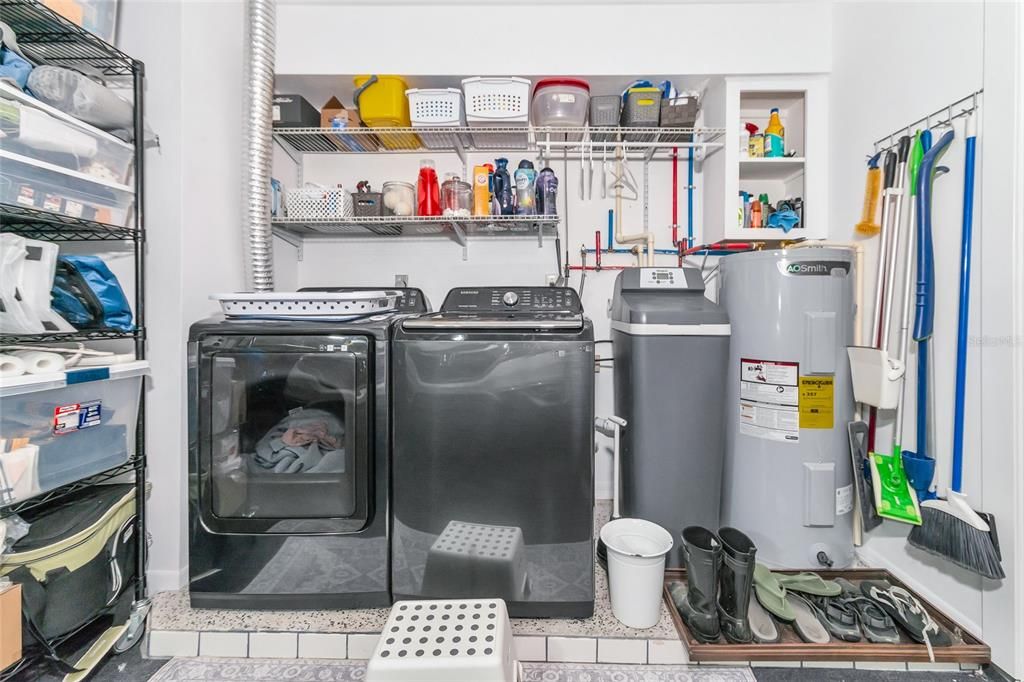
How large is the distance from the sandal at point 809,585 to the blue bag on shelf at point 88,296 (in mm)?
2499

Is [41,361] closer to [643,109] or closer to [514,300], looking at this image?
[514,300]

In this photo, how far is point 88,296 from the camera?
4.51ft

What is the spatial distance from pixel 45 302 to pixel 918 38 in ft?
10.2

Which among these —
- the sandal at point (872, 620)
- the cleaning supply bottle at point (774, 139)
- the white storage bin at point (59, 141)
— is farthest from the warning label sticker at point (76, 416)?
the cleaning supply bottle at point (774, 139)

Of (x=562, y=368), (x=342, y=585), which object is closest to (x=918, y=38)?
(x=562, y=368)

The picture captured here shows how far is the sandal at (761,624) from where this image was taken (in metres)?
1.36

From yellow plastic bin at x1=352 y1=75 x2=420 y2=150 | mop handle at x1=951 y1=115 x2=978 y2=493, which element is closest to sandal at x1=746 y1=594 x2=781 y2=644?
mop handle at x1=951 y1=115 x2=978 y2=493

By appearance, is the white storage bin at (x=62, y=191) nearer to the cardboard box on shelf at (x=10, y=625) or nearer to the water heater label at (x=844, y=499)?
the cardboard box on shelf at (x=10, y=625)

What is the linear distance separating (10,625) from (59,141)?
4.48ft

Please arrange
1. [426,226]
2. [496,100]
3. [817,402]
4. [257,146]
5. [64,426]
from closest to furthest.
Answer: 1. [64,426]
2. [817,402]
3. [257,146]
4. [496,100]
5. [426,226]

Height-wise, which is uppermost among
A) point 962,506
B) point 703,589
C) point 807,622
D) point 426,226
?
point 426,226

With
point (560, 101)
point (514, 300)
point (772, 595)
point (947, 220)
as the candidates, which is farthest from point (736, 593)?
point (560, 101)

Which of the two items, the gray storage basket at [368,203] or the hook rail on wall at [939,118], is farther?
the gray storage basket at [368,203]

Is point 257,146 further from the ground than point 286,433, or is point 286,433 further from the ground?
point 257,146
